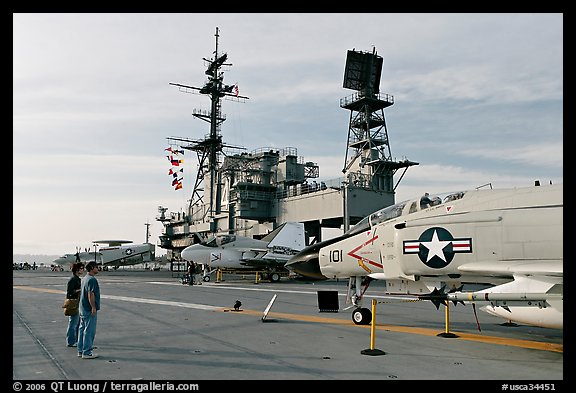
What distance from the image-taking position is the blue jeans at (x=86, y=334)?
25.1 feet

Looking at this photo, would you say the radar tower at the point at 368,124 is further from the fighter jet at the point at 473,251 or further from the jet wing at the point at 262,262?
the fighter jet at the point at 473,251

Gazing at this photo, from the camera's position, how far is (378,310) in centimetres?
1509

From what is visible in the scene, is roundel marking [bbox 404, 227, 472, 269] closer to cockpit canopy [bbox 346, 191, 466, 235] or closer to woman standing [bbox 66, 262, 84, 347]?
cockpit canopy [bbox 346, 191, 466, 235]

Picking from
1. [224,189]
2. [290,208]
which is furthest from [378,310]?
[224,189]

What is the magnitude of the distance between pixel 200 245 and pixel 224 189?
16.3 metres

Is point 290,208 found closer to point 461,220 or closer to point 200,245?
point 200,245

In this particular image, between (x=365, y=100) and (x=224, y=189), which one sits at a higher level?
(x=365, y=100)

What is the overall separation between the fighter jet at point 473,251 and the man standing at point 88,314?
236 inches

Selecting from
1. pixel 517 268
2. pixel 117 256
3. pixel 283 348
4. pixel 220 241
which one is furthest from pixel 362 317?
pixel 117 256

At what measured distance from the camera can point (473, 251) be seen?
346 inches

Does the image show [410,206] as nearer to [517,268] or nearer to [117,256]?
[517,268]

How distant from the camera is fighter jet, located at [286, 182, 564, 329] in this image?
24.4 feet

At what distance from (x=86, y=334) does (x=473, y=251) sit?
25.0 feet

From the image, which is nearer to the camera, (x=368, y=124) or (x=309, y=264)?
(x=309, y=264)
